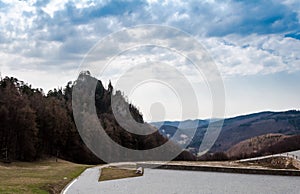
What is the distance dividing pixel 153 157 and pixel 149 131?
21.9 ft

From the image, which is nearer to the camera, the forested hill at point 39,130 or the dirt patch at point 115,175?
the dirt patch at point 115,175

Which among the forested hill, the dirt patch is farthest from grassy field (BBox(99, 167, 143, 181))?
the forested hill

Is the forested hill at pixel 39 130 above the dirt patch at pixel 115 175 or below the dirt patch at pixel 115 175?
above

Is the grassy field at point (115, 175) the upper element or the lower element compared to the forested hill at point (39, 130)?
lower

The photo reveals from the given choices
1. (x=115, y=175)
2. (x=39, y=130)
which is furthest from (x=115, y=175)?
(x=39, y=130)

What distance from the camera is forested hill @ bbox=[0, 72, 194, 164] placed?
4484 cm

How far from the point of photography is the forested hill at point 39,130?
44.8 metres

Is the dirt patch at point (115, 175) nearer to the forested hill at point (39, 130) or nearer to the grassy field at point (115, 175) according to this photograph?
the grassy field at point (115, 175)

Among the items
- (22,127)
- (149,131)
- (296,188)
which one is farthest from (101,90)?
(296,188)

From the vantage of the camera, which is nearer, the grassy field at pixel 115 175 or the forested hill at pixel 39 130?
the grassy field at pixel 115 175

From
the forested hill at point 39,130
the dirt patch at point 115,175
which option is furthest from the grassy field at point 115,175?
the forested hill at point 39,130

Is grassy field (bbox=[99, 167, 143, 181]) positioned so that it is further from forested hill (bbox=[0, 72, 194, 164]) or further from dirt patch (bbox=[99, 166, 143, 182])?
forested hill (bbox=[0, 72, 194, 164])

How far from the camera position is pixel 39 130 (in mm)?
51844

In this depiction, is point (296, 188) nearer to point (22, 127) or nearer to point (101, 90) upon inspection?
point (22, 127)
